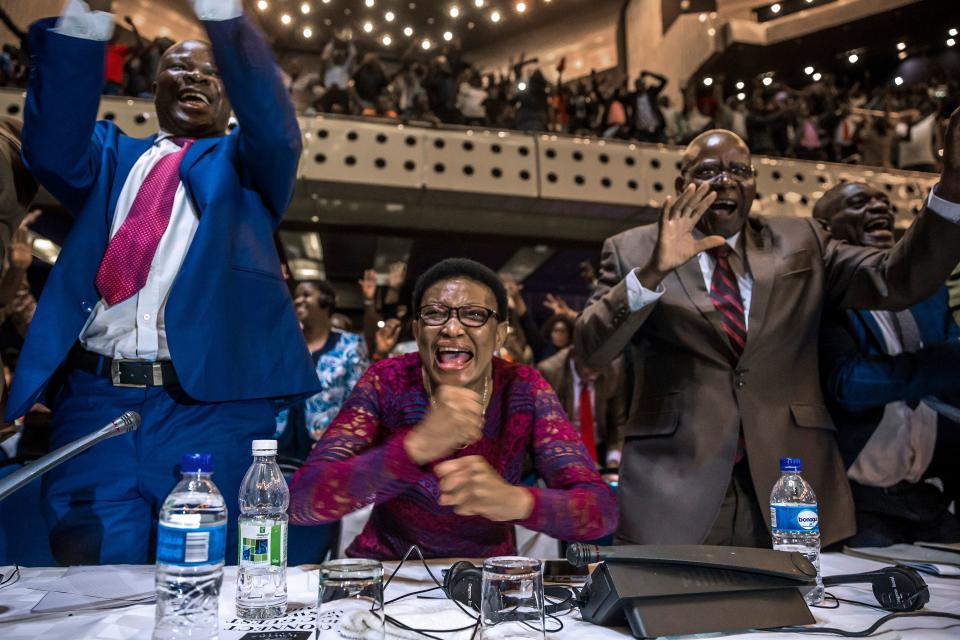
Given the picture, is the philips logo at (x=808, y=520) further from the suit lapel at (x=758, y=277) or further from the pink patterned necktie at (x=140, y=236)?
the pink patterned necktie at (x=140, y=236)

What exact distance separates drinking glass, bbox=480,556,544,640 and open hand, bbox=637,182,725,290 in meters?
1.12

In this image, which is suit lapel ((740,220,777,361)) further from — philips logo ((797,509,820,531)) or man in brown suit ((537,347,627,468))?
man in brown suit ((537,347,627,468))

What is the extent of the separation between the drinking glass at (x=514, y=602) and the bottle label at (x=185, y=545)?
14.5 inches

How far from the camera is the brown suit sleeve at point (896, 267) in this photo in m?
1.79

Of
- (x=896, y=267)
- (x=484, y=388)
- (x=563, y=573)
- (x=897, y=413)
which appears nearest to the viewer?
(x=563, y=573)

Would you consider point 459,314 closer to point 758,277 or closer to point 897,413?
point 758,277

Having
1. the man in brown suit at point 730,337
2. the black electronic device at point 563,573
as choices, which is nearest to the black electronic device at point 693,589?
the black electronic device at point 563,573

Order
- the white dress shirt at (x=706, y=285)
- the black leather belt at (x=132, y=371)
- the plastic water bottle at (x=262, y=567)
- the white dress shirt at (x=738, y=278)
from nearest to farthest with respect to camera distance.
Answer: the plastic water bottle at (x=262, y=567), the black leather belt at (x=132, y=371), the white dress shirt at (x=738, y=278), the white dress shirt at (x=706, y=285)

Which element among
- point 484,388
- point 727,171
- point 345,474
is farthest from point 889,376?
point 345,474

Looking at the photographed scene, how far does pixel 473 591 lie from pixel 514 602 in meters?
0.19

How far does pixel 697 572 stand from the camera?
1.02m

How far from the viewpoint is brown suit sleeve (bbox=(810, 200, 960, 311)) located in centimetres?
179

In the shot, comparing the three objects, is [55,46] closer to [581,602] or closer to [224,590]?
[224,590]

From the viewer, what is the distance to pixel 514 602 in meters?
0.94
